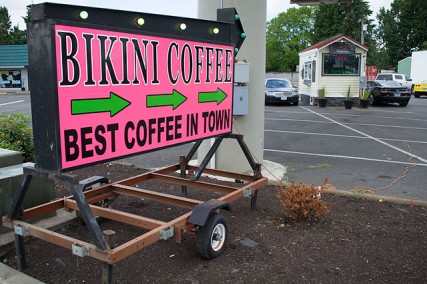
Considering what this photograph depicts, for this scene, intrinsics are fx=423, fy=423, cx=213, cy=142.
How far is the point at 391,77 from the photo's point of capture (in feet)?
114

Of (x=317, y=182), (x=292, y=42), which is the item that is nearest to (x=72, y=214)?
(x=317, y=182)

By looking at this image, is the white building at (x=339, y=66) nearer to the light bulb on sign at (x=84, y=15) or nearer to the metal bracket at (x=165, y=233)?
the metal bracket at (x=165, y=233)

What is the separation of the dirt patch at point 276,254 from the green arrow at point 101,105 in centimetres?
144

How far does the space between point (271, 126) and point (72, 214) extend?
34.9 feet

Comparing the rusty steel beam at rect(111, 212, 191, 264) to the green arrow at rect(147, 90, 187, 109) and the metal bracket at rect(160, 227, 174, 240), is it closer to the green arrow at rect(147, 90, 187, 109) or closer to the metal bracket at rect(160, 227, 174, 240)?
the metal bracket at rect(160, 227, 174, 240)

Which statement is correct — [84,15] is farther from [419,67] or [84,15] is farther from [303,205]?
[419,67]

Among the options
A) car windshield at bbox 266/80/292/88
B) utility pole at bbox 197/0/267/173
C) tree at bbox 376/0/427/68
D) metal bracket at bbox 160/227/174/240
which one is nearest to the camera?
metal bracket at bbox 160/227/174/240

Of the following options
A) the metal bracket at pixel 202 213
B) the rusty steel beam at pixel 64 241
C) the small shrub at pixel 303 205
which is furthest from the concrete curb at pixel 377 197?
the rusty steel beam at pixel 64 241

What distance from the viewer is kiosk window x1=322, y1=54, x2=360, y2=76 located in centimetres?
2270

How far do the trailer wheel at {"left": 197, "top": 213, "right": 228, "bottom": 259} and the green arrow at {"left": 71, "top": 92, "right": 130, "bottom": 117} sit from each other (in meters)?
1.30

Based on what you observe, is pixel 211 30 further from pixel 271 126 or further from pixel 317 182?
pixel 271 126

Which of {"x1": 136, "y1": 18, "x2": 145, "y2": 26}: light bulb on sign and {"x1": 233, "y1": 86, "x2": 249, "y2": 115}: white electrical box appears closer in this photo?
{"x1": 136, "y1": 18, "x2": 145, "y2": 26}: light bulb on sign

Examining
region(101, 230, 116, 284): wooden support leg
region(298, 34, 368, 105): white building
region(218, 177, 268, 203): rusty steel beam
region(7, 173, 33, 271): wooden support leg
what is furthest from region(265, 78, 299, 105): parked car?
region(101, 230, 116, 284): wooden support leg

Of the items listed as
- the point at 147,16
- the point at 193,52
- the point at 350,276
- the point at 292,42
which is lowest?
the point at 350,276
